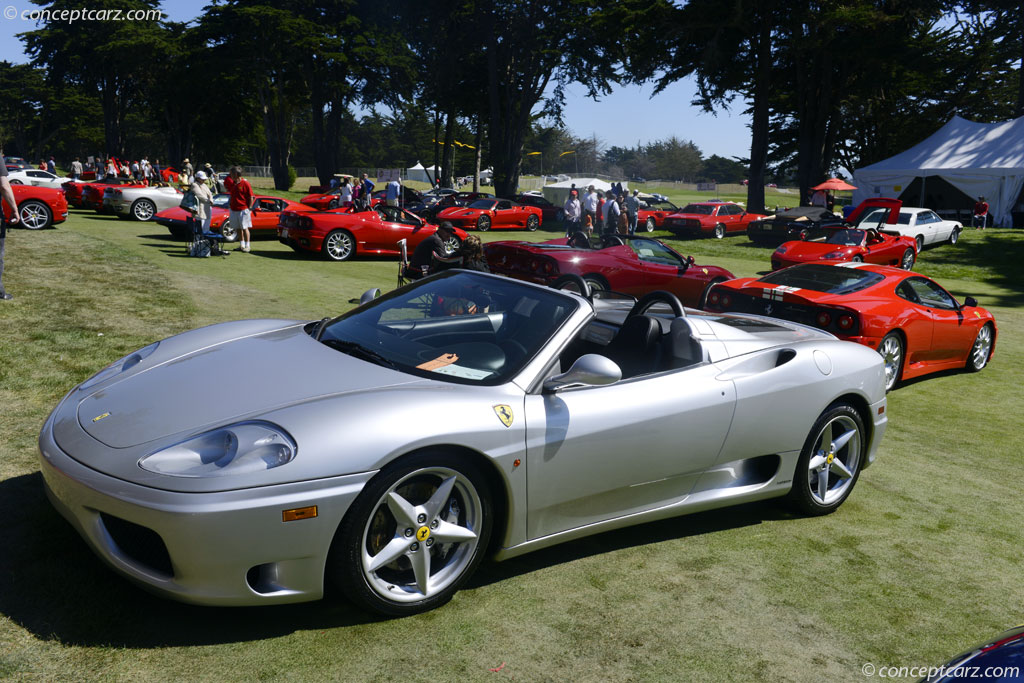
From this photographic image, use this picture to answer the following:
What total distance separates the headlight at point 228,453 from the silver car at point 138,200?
2000 centimetres

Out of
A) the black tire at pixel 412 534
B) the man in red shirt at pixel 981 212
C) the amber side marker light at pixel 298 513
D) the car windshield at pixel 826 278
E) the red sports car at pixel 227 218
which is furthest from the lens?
the man in red shirt at pixel 981 212

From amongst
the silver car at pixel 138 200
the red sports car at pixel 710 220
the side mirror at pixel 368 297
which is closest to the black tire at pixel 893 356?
the side mirror at pixel 368 297

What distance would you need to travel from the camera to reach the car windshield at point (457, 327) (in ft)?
12.2

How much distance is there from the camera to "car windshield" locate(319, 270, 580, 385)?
12.2 ft

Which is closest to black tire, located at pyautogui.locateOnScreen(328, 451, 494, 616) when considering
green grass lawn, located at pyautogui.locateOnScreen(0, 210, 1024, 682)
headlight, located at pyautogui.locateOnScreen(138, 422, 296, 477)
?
green grass lawn, located at pyautogui.locateOnScreen(0, 210, 1024, 682)

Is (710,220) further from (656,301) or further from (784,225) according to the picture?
(656,301)

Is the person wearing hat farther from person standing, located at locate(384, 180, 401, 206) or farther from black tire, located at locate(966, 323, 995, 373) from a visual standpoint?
person standing, located at locate(384, 180, 401, 206)

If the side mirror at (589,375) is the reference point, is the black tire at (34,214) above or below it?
above

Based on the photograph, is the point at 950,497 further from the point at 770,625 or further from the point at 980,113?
the point at 980,113

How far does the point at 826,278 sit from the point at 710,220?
22303mm

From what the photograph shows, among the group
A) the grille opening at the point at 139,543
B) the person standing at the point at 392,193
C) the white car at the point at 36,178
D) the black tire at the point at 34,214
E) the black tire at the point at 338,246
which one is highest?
the white car at the point at 36,178

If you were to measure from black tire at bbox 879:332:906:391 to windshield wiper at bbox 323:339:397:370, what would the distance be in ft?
20.3

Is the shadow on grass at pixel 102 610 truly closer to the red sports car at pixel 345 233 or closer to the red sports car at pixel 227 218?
the red sports car at pixel 345 233

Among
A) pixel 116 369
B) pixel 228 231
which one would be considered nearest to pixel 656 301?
pixel 116 369
